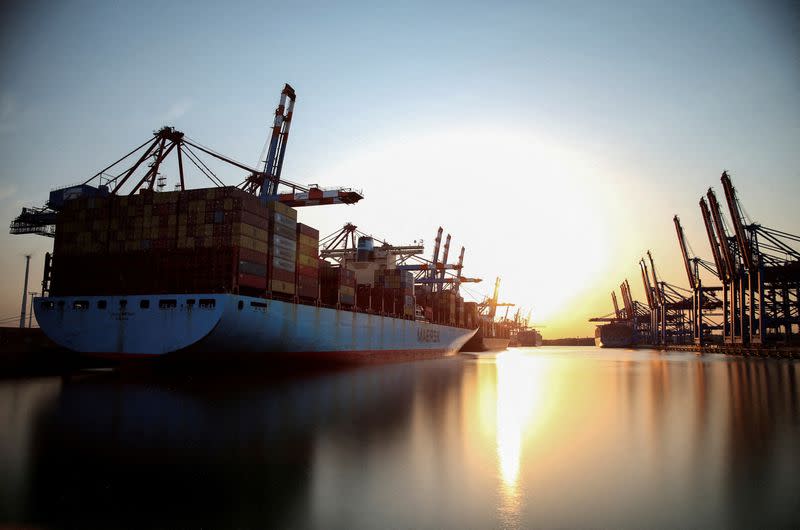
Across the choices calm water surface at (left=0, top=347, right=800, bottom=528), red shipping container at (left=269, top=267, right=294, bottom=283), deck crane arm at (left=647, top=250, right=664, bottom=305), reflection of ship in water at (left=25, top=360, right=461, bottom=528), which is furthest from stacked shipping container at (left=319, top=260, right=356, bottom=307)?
deck crane arm at (left=647, top=250, right=664, bottom=305)

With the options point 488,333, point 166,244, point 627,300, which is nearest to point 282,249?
point 166,244

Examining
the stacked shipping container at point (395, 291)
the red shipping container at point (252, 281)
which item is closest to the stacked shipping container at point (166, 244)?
the red shipping container at point (252, 281)

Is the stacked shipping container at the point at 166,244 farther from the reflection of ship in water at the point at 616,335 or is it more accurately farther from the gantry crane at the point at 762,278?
the reflection of ship in water at the point at 616,335

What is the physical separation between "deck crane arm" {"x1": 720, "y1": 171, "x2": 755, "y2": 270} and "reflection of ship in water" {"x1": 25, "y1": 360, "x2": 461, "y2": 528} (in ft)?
195

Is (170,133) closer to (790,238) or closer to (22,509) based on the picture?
(22,509)

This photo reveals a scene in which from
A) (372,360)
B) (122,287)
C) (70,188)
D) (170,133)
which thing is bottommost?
(372,360)

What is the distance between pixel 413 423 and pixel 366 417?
65.8 inches

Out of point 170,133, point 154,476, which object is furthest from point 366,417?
point 170,133

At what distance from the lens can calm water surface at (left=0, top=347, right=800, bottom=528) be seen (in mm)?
5910

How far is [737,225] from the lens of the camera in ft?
198

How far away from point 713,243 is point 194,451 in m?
80.5

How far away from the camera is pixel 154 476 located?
738 centimetres

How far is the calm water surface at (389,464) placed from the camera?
5.91 metres

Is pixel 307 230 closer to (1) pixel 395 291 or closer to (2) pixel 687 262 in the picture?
(1) pixel 395 291
